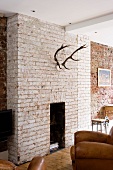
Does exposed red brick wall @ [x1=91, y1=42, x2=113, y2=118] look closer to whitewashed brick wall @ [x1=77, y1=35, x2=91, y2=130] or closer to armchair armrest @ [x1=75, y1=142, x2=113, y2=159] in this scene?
whitewashed brick wall @ [x1=77, y1=35, x2=91, y2=130]

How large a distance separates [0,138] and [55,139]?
5.26 ft

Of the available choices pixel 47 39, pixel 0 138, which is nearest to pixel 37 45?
pixel 47 39

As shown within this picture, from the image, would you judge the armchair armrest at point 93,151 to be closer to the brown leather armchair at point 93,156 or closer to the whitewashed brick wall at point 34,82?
the brown leather armchair at point 93,156

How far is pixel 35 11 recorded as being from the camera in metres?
3.64

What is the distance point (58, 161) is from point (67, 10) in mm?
2708

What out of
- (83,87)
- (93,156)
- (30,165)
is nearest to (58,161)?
(93,156)

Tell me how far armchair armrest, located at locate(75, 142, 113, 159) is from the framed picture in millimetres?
3615

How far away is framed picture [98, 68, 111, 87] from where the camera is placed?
6.24 metres

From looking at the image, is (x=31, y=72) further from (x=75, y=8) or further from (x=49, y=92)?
(x=75, y=8)

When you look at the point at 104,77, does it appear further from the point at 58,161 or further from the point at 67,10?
the point at 58,161

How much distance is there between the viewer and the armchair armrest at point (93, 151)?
8.81 feet

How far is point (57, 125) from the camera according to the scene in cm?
476

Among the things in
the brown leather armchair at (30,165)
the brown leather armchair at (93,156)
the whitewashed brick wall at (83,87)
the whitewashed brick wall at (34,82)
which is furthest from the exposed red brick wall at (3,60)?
the brown leather armchair at (30,165)

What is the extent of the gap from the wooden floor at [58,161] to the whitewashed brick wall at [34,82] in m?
0.19
